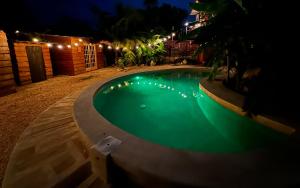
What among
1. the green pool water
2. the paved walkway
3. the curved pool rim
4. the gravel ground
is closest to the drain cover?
the curved pool rim

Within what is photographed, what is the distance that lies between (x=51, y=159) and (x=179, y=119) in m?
3.59

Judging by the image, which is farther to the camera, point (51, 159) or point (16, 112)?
point (16, 112)

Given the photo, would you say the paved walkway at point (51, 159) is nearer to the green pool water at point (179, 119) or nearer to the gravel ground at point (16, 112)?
the gravel ground at point (16, 112)

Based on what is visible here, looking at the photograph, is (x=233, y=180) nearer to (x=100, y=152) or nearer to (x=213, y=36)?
(x=100, y=152)

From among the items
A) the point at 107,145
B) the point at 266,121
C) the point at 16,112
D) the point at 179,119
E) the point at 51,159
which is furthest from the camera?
the point at 179,119

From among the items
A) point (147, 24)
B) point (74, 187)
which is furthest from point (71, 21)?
point (74, 187)

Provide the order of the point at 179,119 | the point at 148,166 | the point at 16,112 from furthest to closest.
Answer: the point at 179,119, the point at 16,112, the point at 148,166

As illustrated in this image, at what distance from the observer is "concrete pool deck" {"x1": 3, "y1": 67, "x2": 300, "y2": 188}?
190cm

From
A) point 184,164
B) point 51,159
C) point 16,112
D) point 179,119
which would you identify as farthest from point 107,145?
point 16,112

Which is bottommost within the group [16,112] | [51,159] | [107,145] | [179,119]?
[179,119]

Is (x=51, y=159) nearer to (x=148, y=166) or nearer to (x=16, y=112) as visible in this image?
(x=148, y=166)

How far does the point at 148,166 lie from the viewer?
2.09m

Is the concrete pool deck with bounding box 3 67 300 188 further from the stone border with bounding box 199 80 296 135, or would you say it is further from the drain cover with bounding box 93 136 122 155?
the stone border with bounding box 199 80 296 135

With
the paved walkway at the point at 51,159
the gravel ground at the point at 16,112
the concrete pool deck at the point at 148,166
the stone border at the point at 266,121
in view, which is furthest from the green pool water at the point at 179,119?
the paved walkway at the point at 51,159
